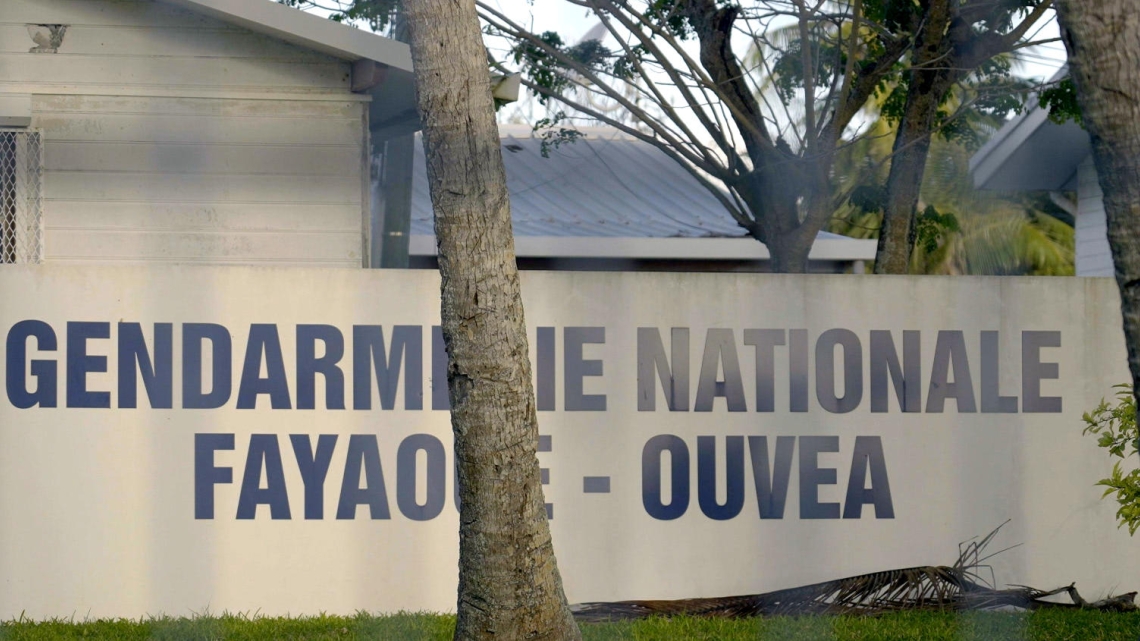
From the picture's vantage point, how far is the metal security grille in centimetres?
706

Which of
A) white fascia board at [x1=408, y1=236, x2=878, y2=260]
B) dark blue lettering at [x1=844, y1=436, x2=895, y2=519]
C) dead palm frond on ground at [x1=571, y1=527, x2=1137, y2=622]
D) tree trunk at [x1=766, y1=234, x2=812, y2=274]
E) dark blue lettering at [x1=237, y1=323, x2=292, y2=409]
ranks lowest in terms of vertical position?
dead palm frond on ground at [x1=571, y1=527, x2=1137, y2=622]

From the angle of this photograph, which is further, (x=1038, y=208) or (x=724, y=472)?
(x=1038, y=208)

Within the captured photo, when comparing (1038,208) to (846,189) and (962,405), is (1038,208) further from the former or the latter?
(962,405)

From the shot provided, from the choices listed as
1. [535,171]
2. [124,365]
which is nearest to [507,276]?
[124,365]

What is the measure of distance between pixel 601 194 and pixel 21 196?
926 cm

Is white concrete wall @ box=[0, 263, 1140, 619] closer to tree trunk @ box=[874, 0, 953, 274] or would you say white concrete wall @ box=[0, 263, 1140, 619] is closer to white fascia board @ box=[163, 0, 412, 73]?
white fascia board @ box=[163, 0, 412, 73]

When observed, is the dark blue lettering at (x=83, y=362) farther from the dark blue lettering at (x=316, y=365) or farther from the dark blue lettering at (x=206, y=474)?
the dark blue lettering at (x=316, y=365)

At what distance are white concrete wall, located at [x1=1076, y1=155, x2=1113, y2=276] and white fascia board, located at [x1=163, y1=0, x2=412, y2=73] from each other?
25.4ft

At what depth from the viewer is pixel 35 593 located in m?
5.68

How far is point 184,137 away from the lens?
23.7ft

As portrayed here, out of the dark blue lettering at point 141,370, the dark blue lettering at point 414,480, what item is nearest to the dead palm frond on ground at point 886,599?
the dark blue lettering at point 414,480

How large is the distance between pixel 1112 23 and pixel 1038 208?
2230cm

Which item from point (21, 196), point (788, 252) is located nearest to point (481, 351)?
point (21, 196)

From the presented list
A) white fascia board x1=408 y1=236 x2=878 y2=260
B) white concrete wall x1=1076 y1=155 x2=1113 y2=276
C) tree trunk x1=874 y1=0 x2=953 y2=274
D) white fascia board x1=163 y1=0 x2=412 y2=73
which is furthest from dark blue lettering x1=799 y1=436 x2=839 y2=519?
white concrete wall x1=1076 y1=155 x2=1113 y2=276
